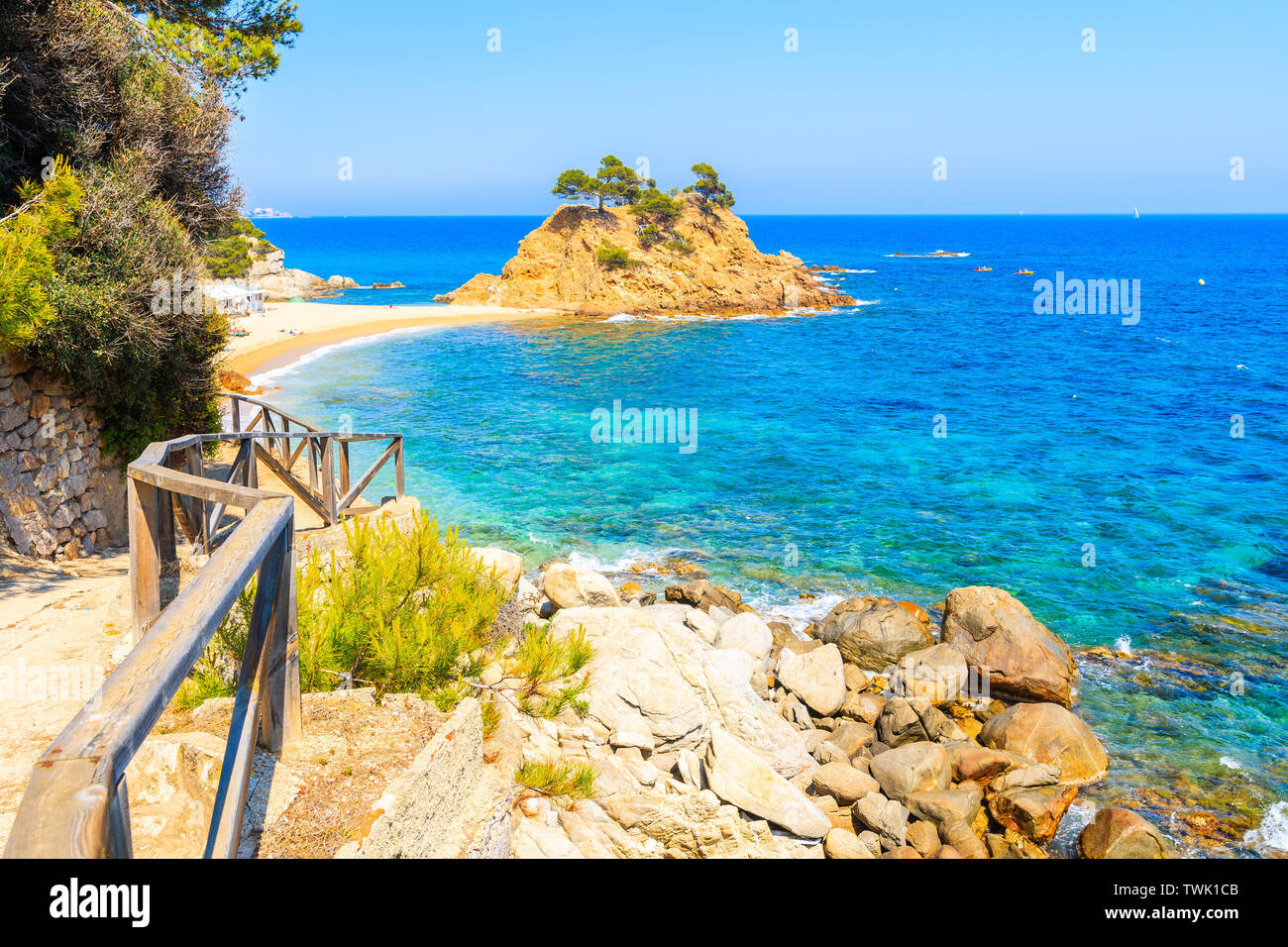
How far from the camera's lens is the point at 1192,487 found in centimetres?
2528

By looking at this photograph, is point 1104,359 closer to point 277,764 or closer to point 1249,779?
point 1249,779

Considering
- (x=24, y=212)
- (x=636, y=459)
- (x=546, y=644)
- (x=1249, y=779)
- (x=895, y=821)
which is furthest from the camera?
(x=636, y=459)

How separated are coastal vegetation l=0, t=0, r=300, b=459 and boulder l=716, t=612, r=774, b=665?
31.8ft

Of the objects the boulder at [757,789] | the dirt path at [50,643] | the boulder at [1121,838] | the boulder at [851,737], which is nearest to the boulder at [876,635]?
the boulder at [851,737]

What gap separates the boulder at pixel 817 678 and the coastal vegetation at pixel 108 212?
10.7 m

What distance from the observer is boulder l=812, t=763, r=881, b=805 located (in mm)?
10516

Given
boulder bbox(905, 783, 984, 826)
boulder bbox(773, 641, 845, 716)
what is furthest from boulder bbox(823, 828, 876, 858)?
boulder bbox(773, 641, 845, 716)

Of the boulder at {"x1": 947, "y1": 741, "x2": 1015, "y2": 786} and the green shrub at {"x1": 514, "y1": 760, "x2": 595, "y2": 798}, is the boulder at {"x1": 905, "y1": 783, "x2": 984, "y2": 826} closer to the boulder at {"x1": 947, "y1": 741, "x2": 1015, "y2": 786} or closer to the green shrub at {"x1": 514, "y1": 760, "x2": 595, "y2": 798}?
the boulder at {"x1": 947, "y1": 741, "x2": 1015, "y2": 786}

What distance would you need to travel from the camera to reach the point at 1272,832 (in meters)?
10.7

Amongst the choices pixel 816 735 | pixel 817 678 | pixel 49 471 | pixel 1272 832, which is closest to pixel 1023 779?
pixel 816 735

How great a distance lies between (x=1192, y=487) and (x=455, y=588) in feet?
85.0

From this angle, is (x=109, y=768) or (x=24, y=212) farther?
(x=24, y=212)

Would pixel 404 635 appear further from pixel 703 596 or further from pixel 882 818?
pixel 703 596

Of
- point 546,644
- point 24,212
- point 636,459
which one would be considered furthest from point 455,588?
point 636,459
